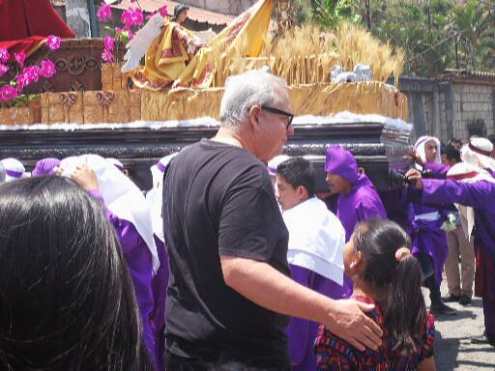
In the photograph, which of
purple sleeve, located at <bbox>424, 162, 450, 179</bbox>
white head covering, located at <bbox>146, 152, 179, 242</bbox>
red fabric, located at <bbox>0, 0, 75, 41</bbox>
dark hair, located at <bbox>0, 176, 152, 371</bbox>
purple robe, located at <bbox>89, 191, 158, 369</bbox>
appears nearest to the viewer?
dark hair, located at <bbox>0, 176, 152, 371</bbox>

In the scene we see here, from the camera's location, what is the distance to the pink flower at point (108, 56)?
571 cm

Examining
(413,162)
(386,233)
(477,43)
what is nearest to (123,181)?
(386,233)

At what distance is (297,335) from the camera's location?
349 centimetres

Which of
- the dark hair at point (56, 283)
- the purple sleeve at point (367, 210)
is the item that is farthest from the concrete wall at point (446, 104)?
the dark hair at point (56, 283)

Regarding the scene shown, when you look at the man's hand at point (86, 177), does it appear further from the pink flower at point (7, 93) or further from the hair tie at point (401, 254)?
the pink flower at point (7, 93)

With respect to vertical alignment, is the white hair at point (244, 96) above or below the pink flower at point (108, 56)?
below

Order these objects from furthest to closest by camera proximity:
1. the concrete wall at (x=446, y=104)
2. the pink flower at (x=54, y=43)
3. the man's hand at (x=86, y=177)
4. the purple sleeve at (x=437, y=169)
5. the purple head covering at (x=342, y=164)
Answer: the concrete wall at (x=446, y=104)
the purple sleeve at (x=437, y=169)
the pink flower at (x=54, y=43)
the purple head covering at (x=342, y=164)
the man's hand at (x=86, y=177)

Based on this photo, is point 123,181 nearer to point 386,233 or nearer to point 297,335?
point 297,335

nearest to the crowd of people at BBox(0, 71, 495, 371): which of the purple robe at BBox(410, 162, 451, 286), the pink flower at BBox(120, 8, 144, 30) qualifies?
the purple robe at BBox(410, 162, 451, 286)

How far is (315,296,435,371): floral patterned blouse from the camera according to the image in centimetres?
239

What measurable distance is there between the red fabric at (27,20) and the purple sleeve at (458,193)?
3884 millimetres

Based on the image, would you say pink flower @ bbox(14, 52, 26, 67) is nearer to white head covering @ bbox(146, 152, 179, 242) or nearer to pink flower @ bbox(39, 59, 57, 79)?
pink flower @ bbox(39, 59, 57, 79)

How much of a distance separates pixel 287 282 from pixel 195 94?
10.6 feet

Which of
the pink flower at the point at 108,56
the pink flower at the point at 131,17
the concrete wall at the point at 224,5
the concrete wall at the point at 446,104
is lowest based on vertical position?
the concrete wall at the point at 446,104
